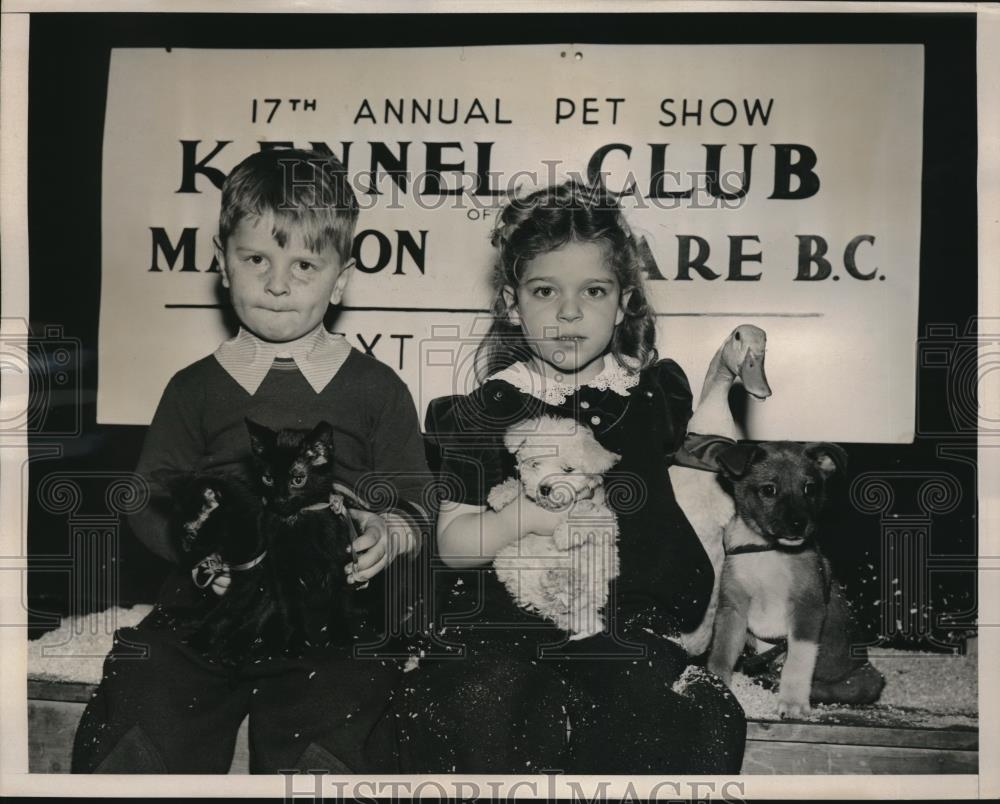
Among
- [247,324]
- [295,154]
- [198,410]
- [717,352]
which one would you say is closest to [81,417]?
[198,410]

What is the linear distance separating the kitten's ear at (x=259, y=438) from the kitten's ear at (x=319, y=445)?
0.06m

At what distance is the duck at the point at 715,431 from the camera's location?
1.62 metres

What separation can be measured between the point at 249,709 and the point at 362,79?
Answer: 45.2 inches

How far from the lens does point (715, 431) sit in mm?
1637

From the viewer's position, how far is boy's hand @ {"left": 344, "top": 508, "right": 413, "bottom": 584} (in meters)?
1.60

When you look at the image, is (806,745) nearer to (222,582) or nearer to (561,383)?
(561,383)

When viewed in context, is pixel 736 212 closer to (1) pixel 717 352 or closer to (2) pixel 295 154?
(1) pixel 717 352

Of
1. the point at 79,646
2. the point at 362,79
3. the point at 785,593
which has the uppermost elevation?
the point at 362,79

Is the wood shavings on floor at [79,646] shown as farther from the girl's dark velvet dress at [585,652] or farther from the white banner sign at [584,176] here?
the girl's dark velvet dress at [585,652]

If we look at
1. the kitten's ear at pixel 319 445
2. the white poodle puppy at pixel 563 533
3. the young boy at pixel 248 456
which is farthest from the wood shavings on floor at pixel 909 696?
the kitten's ear at pixel 319 445

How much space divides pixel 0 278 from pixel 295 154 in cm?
59

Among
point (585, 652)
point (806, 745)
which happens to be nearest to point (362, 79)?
point (585, 652)

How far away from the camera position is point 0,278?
66.1 inches

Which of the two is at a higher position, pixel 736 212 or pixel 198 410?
pixel 736 212
